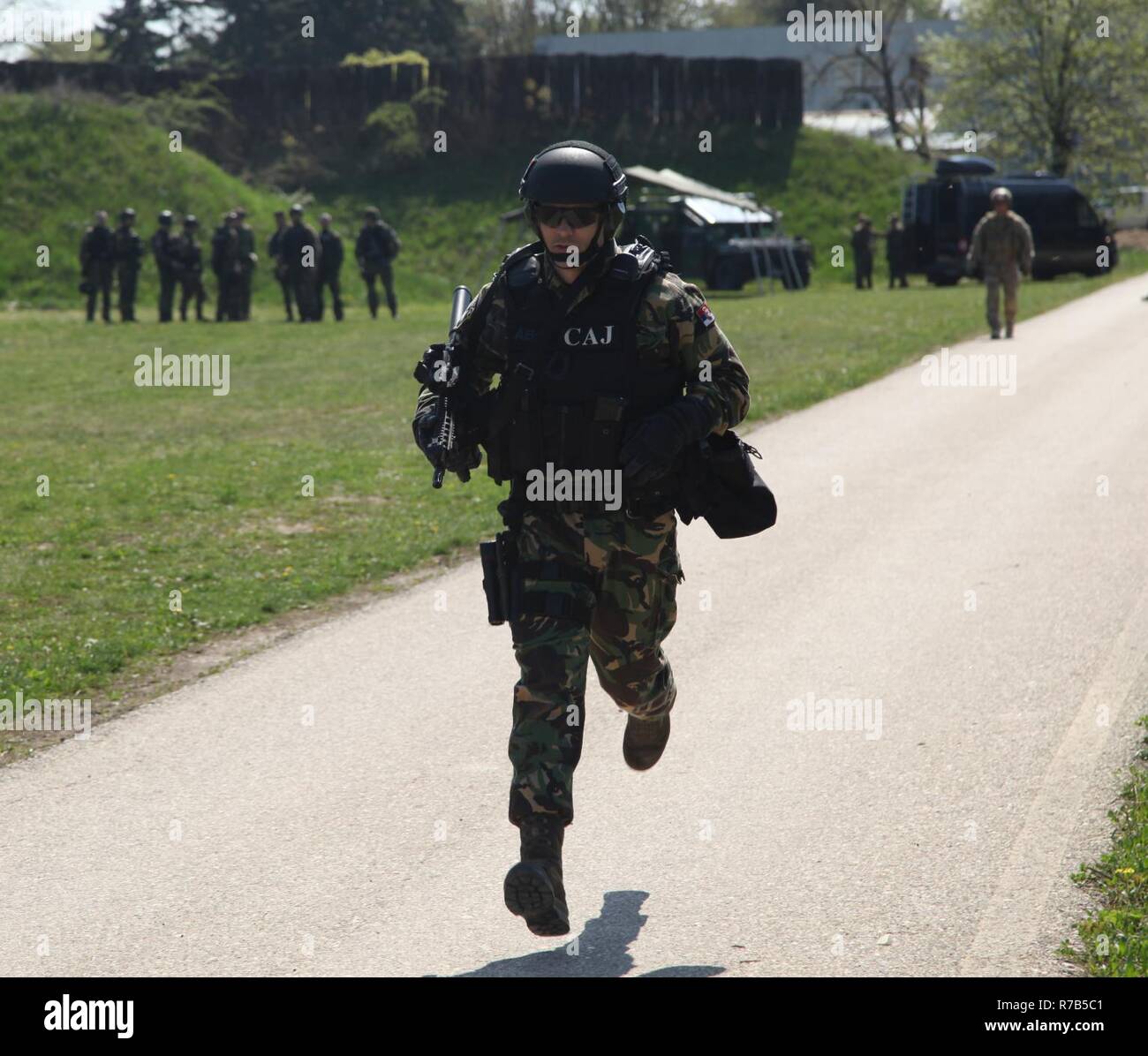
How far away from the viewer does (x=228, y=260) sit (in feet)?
91.0

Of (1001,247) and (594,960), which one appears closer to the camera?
(594,960)

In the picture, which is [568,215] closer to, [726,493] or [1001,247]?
[726,493]

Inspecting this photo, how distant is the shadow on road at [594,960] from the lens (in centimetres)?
397

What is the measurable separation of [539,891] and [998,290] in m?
18.1

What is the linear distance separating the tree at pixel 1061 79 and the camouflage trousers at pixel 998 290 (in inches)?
1160

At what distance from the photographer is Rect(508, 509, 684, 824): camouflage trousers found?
4.26m

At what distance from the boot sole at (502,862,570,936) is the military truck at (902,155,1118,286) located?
33.7m

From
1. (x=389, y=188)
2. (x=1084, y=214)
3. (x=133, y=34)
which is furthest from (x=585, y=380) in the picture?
(x=133, y=34)

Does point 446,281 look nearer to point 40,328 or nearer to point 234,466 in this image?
point 40,328

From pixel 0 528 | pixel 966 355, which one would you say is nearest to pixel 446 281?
pixel 966 355

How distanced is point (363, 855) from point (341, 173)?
47349mm
